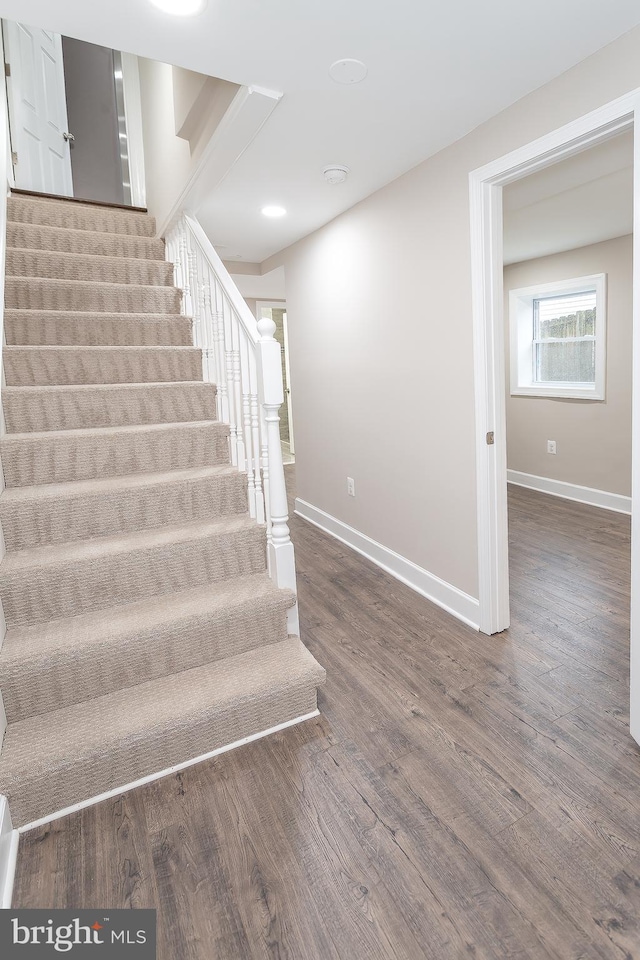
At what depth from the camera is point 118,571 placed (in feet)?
6.52

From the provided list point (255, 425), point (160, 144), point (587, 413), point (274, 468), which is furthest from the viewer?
point (587, 413)

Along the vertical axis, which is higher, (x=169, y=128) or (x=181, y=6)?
(x=169, y=128)

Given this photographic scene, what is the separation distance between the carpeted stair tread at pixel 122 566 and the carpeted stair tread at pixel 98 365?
98cm

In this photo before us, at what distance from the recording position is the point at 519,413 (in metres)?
5.32

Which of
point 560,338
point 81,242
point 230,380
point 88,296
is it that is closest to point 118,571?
point 230,380

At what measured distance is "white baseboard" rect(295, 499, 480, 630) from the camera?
266 cm

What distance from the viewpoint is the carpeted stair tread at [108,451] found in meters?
2.20

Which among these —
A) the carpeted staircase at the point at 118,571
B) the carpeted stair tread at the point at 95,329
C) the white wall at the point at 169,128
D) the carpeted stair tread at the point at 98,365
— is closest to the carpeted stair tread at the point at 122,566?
the carpeted staircase at the point at 118,571

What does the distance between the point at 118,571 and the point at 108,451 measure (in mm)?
616

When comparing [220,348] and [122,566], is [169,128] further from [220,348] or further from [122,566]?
[122,566]

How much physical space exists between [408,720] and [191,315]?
2.50 m

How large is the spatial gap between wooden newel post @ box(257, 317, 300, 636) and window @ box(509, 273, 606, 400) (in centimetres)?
348

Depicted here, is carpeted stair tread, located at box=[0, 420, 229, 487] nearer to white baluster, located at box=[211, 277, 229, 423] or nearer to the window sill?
white baluster, located at box=[211, 277, 229, 423]

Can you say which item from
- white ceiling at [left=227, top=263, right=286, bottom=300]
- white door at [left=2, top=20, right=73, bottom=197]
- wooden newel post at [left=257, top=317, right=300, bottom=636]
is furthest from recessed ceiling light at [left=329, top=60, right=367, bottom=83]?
white door at [left=2, top=20, right=73, bottom=197]
